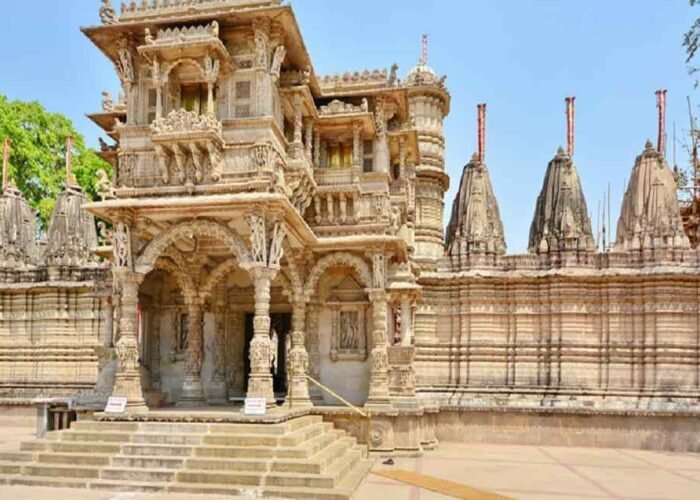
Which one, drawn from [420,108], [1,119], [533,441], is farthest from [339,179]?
[1,119]

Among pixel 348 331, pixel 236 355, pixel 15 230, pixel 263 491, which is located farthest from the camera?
pixel 15 230

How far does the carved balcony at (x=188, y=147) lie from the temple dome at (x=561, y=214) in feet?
33.6

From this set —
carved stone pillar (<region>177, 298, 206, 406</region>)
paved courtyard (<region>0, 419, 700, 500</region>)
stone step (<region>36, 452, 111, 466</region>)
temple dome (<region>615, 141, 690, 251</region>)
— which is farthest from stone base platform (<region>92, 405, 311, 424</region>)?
temple dome (<region>615, 141, 690, 251</region>)

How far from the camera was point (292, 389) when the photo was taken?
1561 cm

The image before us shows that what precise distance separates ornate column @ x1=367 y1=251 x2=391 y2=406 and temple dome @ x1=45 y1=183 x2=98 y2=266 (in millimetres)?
10898

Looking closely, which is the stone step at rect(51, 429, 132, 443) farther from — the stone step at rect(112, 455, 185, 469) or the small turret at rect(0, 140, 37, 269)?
the small turret at rect(0, 140, 37, 269)

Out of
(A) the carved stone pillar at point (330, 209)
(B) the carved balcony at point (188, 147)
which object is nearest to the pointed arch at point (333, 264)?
(A) the carved stone pillar at point (330, 209)

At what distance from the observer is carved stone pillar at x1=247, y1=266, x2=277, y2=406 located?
12953 mm

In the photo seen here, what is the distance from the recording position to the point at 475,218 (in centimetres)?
2081

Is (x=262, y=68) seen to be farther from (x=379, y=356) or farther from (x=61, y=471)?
(x=61, y=471)

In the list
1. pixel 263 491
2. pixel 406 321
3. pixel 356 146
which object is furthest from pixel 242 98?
pixel 263 491

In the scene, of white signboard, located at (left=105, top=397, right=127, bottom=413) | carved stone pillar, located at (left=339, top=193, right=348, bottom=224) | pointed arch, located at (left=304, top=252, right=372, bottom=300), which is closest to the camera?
white signboard, located at (left=105, top=397, right=127, bottom=413)

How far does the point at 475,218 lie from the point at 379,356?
6.56 meters

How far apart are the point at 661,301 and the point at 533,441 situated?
4.95 m
